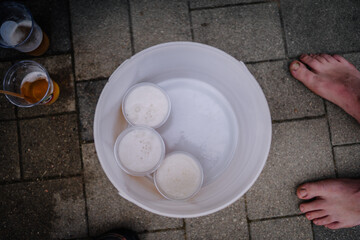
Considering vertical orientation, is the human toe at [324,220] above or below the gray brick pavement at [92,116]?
below

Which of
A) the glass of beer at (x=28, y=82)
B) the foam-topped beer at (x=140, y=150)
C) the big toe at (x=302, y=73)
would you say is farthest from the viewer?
the big toe at (x=302, y=73)

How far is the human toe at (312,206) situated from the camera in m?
1.40

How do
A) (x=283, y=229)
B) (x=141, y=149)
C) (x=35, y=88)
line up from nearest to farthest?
1. (x=141, y=149)
2. (x=35, y=88)
3. (x=283, y=229)

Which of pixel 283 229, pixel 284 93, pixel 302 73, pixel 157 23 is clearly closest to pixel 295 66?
pixel 302 73

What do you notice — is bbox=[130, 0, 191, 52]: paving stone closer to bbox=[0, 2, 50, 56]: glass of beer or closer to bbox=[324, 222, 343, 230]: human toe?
bbox=[0, 2, 50, 56]: glass of beer

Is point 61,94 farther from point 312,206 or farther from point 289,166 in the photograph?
point 312,206

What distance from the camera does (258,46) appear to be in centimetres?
145

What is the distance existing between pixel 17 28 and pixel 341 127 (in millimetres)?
1822

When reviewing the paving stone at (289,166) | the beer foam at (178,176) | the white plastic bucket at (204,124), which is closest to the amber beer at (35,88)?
the white plastic bucket at (204,124)

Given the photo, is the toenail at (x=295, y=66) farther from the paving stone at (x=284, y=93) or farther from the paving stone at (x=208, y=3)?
the paving stone at (x=208, y=3)

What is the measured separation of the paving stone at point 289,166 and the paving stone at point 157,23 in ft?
2.47

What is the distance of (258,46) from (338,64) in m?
0.45

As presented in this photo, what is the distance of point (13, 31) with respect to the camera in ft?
4.42

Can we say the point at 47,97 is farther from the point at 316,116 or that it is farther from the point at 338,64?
the point at 338,64
